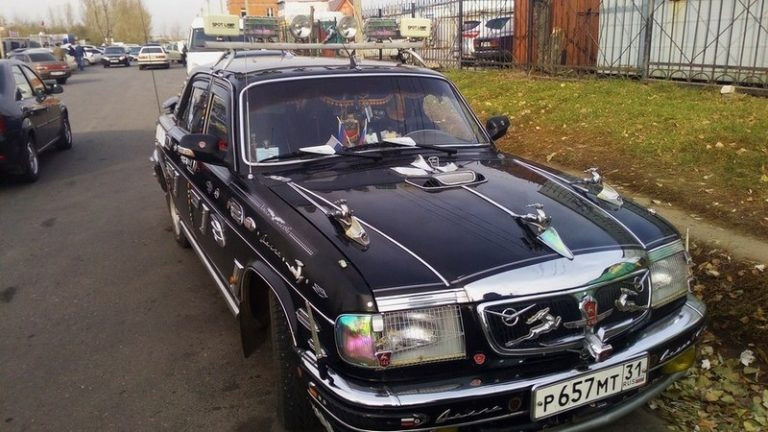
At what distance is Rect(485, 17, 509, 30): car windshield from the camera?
15.4 meters

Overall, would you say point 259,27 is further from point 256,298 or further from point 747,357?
point 747,357

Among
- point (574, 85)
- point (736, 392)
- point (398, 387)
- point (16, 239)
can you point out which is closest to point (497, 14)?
point (574, 85)

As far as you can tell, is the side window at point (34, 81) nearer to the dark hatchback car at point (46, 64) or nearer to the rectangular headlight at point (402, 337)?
the rectangular headlight at point (402, 337)

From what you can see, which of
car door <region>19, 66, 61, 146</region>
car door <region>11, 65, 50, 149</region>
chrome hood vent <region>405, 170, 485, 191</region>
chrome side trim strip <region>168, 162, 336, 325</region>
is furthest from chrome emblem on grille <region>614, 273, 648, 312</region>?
car door <region>19, 66, 61, 146</region>

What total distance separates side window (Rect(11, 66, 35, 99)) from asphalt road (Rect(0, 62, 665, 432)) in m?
1.80

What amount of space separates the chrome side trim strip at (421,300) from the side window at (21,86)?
8405mm

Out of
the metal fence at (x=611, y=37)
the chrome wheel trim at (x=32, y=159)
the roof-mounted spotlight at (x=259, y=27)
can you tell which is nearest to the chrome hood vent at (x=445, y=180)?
the roof-mounted spotlight at (x=259, y=27)

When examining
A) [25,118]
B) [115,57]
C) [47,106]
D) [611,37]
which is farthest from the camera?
[115,57]

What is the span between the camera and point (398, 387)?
7.95ft

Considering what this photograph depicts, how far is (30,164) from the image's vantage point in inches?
342

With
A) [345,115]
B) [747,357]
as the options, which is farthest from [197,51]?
[747,357]

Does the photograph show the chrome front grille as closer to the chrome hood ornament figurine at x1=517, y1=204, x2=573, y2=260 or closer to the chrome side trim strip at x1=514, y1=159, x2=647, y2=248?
the chrome hood ornament figurine at x1=517, y1=204, x2=573, y2=260

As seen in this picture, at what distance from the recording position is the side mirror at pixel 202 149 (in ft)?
12.5

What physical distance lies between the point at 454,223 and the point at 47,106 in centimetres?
908
